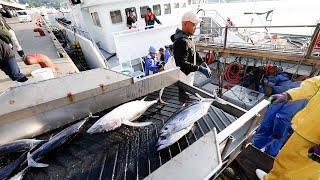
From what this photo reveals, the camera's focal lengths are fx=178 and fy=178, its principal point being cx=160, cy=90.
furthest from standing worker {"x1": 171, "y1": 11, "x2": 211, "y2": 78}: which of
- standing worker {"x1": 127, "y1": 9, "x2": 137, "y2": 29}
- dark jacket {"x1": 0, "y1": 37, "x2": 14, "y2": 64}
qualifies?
standing worker {"x1": 127, "y1": 9, "x2": 137, "y2": 29}

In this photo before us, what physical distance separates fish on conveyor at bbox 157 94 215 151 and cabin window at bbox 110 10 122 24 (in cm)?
1139

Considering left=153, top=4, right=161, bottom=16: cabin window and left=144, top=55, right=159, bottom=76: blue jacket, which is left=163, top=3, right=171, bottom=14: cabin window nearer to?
left=153, top=4, right=161, bottom=16: cabin window

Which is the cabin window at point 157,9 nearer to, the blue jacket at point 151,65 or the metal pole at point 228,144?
the blue jacket at point 151,65

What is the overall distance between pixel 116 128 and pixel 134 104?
1.49 ft

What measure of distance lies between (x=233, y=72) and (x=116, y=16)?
860cm

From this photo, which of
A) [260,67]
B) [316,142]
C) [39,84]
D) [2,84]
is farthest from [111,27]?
[316,142]

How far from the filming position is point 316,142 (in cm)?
221

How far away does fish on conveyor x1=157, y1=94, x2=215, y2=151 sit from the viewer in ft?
6.82

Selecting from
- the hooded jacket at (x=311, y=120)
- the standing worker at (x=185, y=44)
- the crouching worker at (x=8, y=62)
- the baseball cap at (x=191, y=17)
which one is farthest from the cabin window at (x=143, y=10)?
the hooded jacket at (x=311, y=120)

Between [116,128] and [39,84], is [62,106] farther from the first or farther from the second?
[116,128]

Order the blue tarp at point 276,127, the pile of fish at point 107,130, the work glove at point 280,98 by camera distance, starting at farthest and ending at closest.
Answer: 1. the blue tarp at point 276,127
2. the work glove at point 280,98
3. the pile of fish at point 107,130

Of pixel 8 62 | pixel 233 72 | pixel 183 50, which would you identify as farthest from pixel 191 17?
pixel 233 72

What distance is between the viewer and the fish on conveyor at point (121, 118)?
2.34 m

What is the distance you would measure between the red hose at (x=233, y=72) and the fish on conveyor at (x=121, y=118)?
9.51 m
